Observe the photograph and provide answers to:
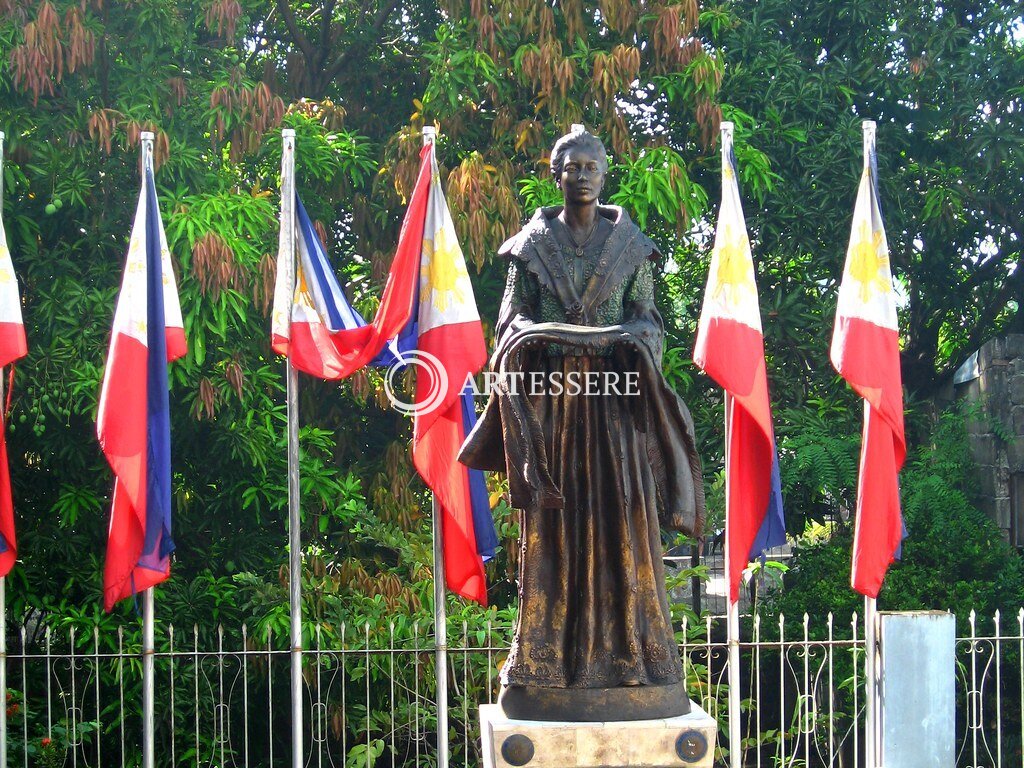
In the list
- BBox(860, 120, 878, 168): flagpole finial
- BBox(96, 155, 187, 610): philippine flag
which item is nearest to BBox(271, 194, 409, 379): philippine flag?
BBox(96, 155, 187, 610): philippine flag

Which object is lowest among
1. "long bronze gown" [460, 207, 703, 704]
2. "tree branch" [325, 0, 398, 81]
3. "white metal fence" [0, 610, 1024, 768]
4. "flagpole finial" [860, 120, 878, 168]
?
"white metal fence" [0, 610, 1024, 768]

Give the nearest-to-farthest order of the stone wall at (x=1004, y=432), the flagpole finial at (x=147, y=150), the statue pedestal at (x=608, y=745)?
the statue pedestal at (x=608, y=745)
the flagpole finial at (x=147, y=150)
the stone wall at (x=1004, y=432)

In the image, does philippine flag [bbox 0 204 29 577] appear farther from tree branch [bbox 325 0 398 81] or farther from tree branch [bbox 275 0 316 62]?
tree branch [bbox 325 0 398 81]

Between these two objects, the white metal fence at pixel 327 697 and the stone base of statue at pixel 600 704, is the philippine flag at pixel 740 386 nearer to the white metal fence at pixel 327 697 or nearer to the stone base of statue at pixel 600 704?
the white metal fence at pixel 327 697

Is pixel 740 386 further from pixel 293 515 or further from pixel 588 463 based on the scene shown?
pixel 293 515

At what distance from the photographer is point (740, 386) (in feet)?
23.6

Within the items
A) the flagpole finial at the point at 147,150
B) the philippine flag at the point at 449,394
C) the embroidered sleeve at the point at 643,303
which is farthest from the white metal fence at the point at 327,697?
the embroidered sleeve at the point at 643,303

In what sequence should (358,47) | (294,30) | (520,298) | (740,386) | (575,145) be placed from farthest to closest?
(358,47) → (294,30) → (740,386) → (520,298) → (575,145)

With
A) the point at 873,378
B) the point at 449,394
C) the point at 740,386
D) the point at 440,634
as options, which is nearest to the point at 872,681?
the point at 873,378

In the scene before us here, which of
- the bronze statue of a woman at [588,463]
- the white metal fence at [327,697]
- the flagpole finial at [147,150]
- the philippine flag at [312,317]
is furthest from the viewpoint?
the white metal fence at [327,697]

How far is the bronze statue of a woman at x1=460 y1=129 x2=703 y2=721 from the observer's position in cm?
517

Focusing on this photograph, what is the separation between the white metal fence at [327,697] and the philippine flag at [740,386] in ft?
4.39

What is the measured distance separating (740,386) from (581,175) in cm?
226

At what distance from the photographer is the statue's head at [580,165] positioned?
17.4 ft
